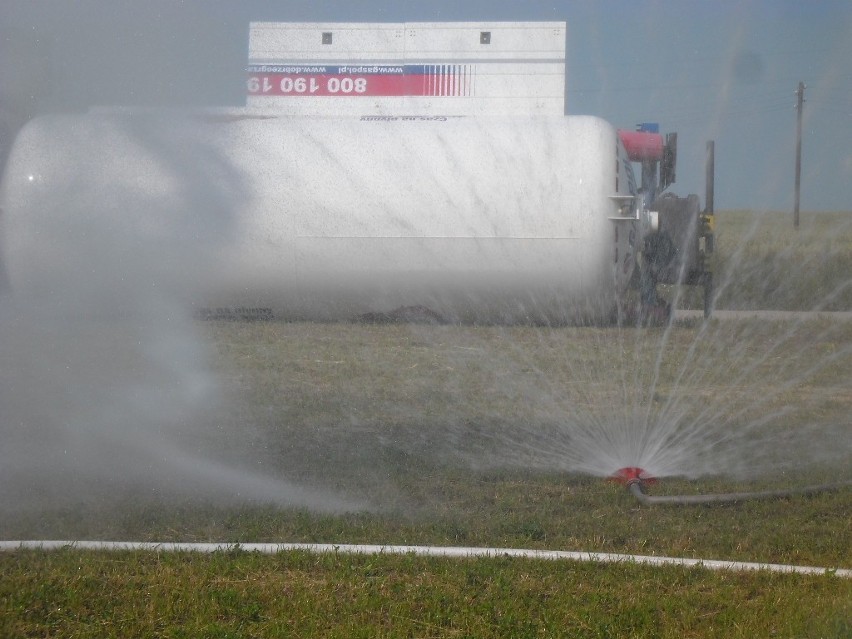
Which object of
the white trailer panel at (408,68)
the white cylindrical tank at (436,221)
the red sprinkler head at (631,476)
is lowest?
the red sprinkler head at (631,476)

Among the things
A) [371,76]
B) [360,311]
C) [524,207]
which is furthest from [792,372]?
[371,76]

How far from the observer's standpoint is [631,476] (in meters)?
5.62

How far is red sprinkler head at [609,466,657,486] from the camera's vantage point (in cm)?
557

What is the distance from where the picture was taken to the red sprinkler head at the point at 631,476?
5.57 meters

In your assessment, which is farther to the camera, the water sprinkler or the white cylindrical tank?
the white cylindrical tank

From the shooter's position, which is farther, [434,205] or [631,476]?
[434,205]

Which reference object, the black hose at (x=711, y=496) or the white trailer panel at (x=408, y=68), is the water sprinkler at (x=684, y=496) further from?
the white trailer panel at (x=408, y=68)

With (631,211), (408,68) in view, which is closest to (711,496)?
(408,68)

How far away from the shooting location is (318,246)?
11.9 m

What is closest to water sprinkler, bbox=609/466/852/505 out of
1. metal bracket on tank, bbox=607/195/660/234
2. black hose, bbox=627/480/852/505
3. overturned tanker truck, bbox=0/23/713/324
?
black hose, bbox=627/480/852/505

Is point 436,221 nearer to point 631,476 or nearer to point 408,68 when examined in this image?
point 408,68

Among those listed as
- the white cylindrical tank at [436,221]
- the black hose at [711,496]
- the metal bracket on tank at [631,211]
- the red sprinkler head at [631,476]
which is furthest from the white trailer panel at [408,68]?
the black hose at [711,496]

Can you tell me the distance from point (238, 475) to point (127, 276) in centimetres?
217

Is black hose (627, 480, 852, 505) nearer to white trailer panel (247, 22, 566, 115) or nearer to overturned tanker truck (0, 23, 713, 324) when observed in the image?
white trailer panel (247, 22, 566, 115)
